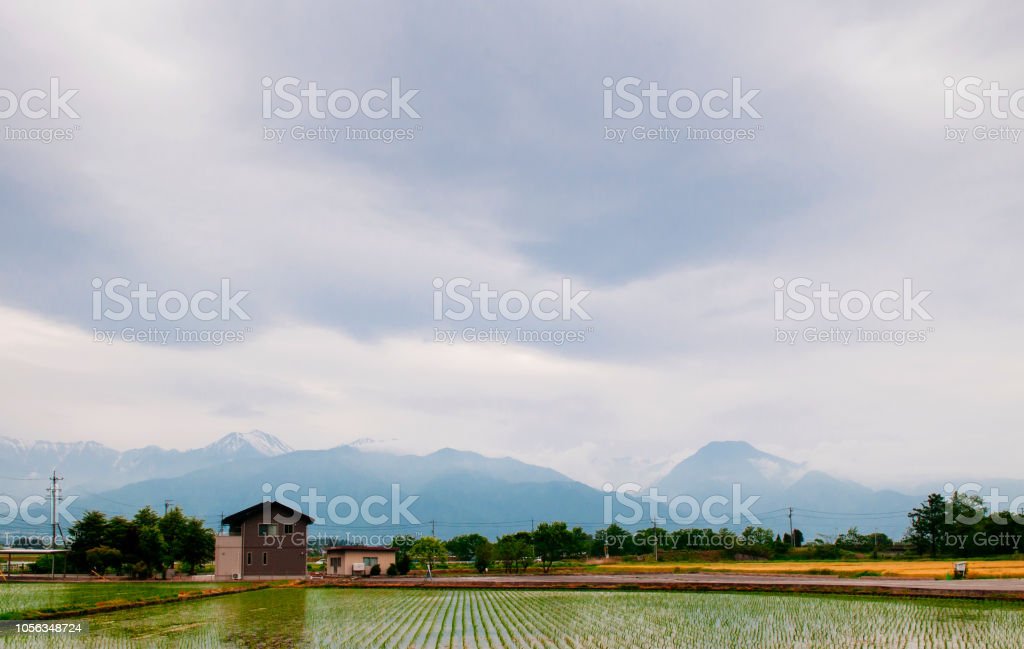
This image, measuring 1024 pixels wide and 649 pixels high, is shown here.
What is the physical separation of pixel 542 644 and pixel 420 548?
5853 centimetres

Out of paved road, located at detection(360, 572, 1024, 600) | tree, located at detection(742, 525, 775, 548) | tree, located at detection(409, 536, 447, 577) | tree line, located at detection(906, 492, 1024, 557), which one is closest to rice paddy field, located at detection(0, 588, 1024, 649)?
paved road, located at detection(360, 572, 1024, 600)

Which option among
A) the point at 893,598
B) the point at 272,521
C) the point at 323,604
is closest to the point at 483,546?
the point at 272,521

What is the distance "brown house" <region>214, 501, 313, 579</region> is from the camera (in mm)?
60500

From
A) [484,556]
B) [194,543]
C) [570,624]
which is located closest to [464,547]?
[484,556]

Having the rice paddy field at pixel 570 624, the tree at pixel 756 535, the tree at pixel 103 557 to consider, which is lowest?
the tree at pixel 756 535

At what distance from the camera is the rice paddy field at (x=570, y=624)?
69.6 ft

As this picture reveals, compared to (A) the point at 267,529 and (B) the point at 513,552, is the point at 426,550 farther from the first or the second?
(A) the point at 267,529

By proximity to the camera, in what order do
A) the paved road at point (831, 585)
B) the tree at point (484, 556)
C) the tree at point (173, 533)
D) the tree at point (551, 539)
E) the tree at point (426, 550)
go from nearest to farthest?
the paved road at point (831, 585)
the tree at point (173, 533)
the tree at point (484, 556)
the tree at point (551, 539)
the tree at point (426, 550)

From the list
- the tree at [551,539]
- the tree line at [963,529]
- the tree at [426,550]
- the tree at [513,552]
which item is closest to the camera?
the tree at [513,552]

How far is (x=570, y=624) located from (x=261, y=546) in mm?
41804

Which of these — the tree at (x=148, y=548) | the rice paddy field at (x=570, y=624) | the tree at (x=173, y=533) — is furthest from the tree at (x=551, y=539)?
the rice paddy field at (x=570, y=624)

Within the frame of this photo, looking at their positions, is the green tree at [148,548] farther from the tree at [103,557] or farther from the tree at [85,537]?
the tree at [85,537]

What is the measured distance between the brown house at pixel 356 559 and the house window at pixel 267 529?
22.4 ft

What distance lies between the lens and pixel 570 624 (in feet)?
84.6
